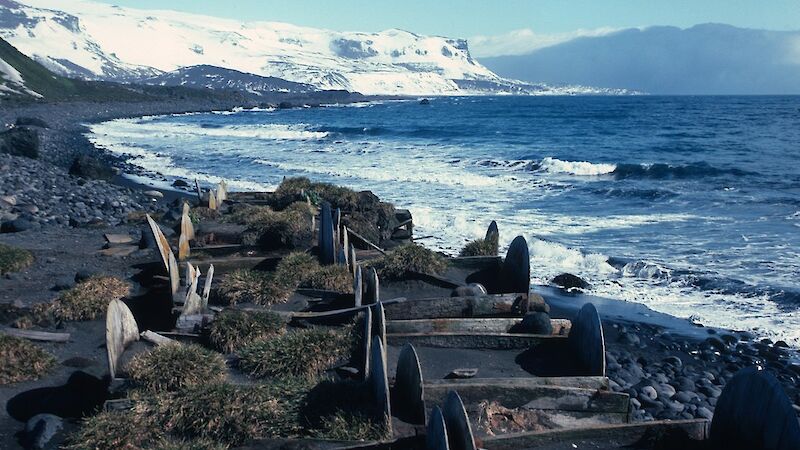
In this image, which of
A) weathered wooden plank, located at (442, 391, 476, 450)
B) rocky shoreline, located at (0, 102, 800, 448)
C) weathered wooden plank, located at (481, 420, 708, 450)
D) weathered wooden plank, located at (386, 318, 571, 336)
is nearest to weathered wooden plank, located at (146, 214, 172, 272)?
rocky shoreline, located at (0, 102, 800, 448)

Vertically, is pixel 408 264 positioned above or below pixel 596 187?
above

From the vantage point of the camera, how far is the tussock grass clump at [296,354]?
942 cm

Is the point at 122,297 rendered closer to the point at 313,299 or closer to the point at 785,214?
the point at 313,299

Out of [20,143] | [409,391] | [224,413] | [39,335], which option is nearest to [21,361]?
[39,335]

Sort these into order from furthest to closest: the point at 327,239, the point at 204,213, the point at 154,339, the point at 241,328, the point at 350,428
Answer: the point at 204,213 < the point at 327,239 < the point at 241,328 < the point at 154,339 < the point at 350,428

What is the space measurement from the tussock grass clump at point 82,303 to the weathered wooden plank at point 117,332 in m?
1.96

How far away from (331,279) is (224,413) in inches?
206

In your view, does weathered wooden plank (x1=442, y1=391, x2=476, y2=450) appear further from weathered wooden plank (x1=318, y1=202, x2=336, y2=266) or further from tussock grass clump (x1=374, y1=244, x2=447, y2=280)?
weathered wooden plank (x1=318, y1=202, x2=336, y2=266)

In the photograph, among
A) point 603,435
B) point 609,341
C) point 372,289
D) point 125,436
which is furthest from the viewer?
point 609,341

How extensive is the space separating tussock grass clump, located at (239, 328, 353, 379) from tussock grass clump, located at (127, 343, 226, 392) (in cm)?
48

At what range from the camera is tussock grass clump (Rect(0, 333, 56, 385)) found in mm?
9438

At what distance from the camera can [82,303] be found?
1191cm

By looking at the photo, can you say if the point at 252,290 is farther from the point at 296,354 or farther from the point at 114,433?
the point at 114,433

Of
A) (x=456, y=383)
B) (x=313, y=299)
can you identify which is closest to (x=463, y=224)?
(x=313, y=299)
